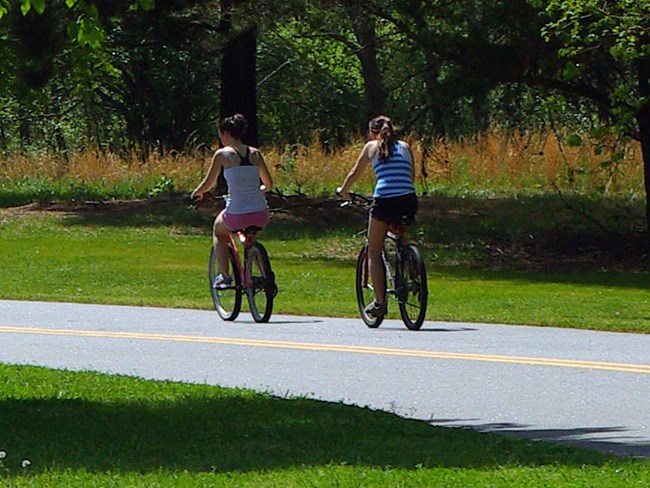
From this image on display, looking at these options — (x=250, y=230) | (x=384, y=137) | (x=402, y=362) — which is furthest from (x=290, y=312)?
(x=402, y=362)

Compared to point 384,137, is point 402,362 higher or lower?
lower

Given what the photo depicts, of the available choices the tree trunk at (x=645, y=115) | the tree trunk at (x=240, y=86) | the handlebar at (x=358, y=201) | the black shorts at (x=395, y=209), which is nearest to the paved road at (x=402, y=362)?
the black shorts at (x=395, y=209)

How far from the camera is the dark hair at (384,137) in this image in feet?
47.5

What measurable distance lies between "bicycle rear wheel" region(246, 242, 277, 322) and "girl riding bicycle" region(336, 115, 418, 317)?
1.07 m

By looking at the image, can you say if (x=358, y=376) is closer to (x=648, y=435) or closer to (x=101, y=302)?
(x=648, y=435)

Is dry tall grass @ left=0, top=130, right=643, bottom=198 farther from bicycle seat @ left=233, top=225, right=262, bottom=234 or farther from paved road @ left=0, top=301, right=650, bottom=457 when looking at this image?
paved road @ left=0, top=301, right=650, bottom=457

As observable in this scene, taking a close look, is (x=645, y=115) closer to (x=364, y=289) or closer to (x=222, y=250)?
(x=364, y=289)

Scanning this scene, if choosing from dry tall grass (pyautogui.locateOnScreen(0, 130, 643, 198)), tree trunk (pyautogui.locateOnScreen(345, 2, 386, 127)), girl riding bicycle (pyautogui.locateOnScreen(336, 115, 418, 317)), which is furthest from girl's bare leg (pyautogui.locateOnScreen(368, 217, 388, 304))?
dry tall grass (pyautogui.locateOnScreen(0, 130, 643, 198))

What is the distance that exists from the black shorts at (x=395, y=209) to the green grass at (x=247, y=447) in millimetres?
4421

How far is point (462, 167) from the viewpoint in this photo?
111 ft

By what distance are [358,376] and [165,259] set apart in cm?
1282

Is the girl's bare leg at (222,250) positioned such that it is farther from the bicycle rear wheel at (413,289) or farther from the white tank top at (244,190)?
the bicycle rear wheel at (413,289)

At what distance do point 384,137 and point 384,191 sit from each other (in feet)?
1.64

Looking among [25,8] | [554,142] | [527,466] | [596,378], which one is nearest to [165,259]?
[554,142]
